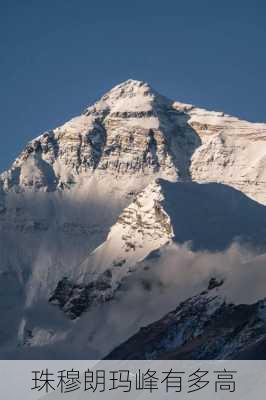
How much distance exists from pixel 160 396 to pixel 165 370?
8654 millimetres

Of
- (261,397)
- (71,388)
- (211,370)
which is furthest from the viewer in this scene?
(71,388)

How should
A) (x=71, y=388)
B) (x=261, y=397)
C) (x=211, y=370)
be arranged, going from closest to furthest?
1. (x=261, y=397)
2. (x=211, y=370)
3. (x=71, y=388)

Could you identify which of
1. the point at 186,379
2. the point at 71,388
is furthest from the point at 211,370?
the point at 71,388

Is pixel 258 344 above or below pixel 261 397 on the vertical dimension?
above

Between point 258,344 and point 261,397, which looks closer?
point 261,397

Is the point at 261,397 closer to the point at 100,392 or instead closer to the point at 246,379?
the point at 246,379

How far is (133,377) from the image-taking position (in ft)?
618

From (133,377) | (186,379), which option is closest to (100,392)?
(133,377)

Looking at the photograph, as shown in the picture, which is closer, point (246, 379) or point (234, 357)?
point (246, 379)

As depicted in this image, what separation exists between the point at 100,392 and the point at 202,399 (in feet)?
65.2

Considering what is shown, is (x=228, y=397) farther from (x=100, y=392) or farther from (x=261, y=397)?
(x=100, y=392)

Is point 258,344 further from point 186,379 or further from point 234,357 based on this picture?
point 186,379

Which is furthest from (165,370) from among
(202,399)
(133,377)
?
(202,399)

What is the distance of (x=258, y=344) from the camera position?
189875 mm
